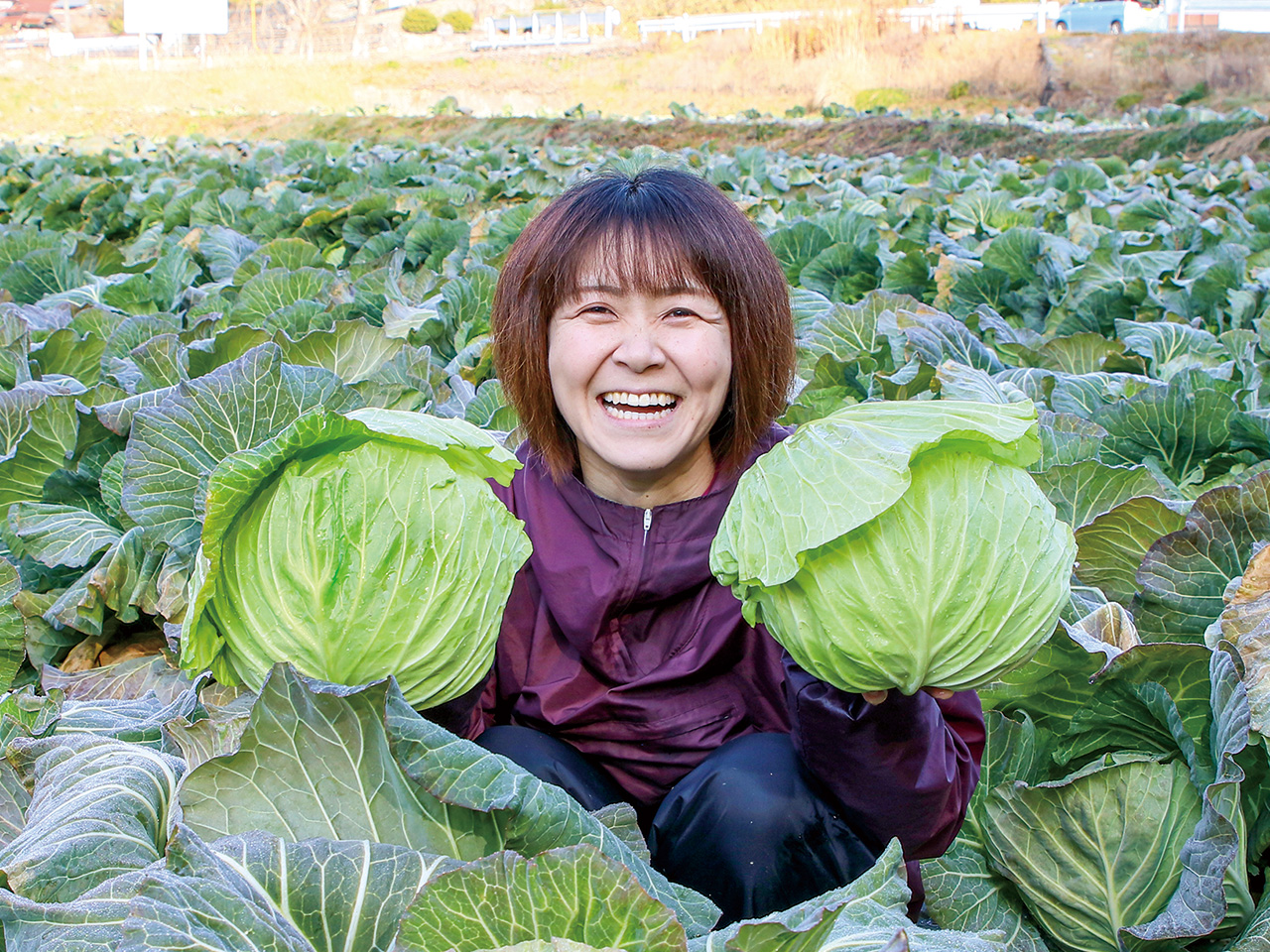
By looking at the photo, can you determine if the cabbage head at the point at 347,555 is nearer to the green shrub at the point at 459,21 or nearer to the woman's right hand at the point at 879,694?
the woman's right hand at the point at 879,694

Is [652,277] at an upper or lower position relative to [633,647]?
upper

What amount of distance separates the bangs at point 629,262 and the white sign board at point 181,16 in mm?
51675

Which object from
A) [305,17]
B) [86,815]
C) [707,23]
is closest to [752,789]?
[86,815]

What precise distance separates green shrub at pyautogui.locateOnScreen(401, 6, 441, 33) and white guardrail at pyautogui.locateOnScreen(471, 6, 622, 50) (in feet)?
8.57

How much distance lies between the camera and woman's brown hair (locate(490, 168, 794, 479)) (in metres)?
2.05

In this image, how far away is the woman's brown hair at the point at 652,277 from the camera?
6.74ft

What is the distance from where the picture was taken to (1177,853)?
1.73 metres

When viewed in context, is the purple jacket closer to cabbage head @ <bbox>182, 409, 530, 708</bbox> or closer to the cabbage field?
the cabbage field

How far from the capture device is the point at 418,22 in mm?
53469

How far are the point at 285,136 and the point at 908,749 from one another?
1022 inches

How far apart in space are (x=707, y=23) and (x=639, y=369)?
40.4 metres

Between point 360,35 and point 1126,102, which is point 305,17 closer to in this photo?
point 360,35

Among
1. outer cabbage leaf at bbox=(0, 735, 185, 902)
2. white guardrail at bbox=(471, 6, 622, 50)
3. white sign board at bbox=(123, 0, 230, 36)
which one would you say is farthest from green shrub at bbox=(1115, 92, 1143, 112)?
white sign board at bbox=(123, 0, 230, 36)

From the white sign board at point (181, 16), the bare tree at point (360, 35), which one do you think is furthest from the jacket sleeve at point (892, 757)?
the white sign board at point (181, 16)
